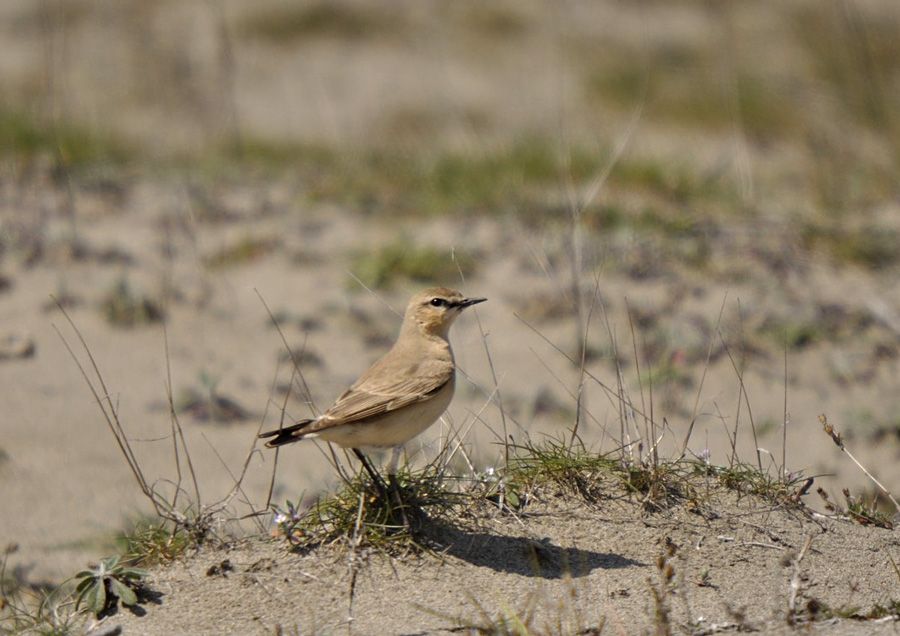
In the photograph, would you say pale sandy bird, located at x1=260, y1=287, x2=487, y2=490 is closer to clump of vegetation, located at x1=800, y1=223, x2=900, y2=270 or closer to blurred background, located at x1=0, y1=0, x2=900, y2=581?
blurred background, located at x1=0, y1=0, x2=900, y2=581

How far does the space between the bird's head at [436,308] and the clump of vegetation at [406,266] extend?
264cm

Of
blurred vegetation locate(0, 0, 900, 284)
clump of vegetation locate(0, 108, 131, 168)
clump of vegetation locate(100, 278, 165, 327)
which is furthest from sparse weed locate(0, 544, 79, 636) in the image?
clump of vegetation locate(0, 108, 131, 168)

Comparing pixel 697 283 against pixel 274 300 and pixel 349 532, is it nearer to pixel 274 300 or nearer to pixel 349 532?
pixel 274 300

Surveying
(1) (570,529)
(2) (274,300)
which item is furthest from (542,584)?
(2) (274,300)

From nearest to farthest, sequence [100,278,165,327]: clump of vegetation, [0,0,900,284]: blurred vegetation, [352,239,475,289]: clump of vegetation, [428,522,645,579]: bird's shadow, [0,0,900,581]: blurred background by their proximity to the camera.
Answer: [428,522,645,579]: bird's shadow → [0,0,900,581]: blurred background → [100,278,165,327]: clump of vegetation → [352,239,475,289]: clump of vegetation → [0,0,900,284]: blurred vegetation

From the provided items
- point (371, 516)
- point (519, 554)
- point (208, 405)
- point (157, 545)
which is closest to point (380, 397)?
point (371, 516)

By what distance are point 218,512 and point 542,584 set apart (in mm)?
1289

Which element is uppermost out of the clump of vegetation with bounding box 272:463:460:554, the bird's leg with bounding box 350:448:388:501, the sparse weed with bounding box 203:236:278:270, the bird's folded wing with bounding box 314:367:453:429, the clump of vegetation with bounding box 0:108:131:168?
the clump of vegetation with bounding box 0:108:131:168

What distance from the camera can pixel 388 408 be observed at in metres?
4.21

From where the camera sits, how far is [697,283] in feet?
25.5

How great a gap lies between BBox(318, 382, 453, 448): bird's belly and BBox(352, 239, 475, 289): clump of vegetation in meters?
3.31

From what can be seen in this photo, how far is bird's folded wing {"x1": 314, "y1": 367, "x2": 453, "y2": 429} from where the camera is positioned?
412cm

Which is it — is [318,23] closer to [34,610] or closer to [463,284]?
[463,284]

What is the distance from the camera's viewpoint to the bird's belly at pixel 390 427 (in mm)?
4145
